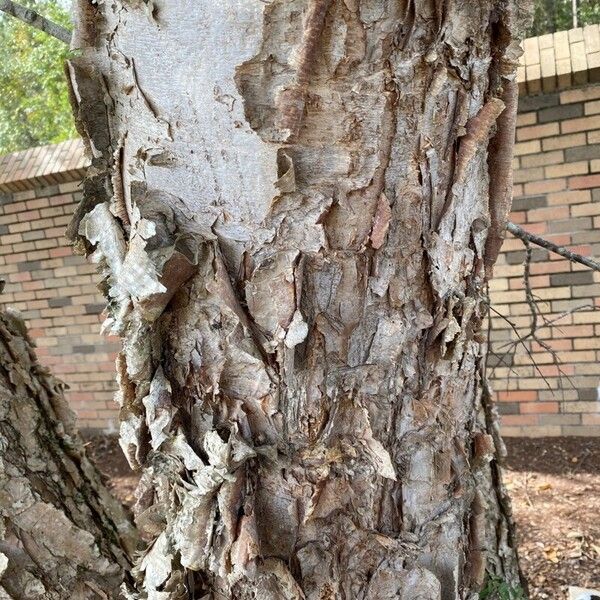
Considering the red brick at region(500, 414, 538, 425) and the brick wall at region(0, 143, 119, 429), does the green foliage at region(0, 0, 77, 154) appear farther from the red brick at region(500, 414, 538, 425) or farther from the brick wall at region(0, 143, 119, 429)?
the red brick at region(500, 414, 538, 425)

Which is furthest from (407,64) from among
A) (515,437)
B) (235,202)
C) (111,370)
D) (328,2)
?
(111,370)

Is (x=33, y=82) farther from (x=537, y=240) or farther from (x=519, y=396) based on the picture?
(x=537, y=240)

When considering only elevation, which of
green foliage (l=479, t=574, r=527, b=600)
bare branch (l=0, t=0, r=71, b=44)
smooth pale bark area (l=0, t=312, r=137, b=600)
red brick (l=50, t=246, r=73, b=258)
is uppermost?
bare branch (l=0, t=0, r=71, b=44)

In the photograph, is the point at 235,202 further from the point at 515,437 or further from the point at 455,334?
the point at 515,437

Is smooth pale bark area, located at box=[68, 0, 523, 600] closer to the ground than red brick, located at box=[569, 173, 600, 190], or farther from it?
closer to the ground

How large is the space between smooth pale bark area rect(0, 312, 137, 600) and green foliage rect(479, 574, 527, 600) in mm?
1082

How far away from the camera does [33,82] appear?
8812 millimetres

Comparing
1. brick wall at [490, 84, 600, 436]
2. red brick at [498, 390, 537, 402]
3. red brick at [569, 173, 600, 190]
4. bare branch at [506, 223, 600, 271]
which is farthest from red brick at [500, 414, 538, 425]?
bare branch at [506, 223, 600, 271]

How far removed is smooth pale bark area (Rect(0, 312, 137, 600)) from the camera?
1271mm

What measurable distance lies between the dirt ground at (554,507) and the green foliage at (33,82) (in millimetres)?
6061

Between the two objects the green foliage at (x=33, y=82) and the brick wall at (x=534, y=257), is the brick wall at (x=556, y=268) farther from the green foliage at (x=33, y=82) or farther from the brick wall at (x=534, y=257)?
the green foliage at (x=33, y=82)

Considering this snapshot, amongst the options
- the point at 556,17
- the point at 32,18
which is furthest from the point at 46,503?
the point at 556,17

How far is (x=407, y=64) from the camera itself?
2.19ft

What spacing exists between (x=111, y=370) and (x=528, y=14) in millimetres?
5174
